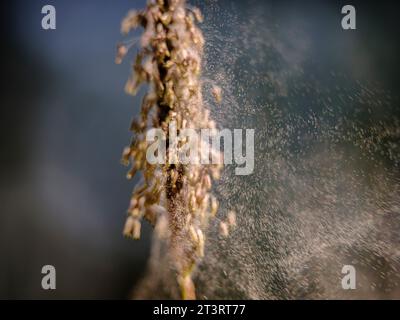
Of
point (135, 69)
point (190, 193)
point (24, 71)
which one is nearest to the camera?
point (135, 69)

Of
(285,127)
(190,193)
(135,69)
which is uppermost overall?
(135,69)

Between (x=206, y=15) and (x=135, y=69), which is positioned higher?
(x=206, y=15)

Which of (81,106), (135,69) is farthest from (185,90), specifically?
(81,106)

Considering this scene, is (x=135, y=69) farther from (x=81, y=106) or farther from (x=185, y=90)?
(x=81, y=106)

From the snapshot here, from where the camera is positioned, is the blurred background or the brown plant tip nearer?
the brown plant tip

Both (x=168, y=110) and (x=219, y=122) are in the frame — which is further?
(x=219, y=122)

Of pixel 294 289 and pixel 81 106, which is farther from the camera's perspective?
pixel 294 289

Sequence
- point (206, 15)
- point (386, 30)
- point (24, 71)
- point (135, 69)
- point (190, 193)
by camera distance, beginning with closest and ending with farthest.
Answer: point (135, 69) < point (190, 193) < point (24, 71) < point (206, 15) < point (386, 30)

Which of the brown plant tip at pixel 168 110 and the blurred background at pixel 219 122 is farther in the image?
the blurred background at pixel 219 122
